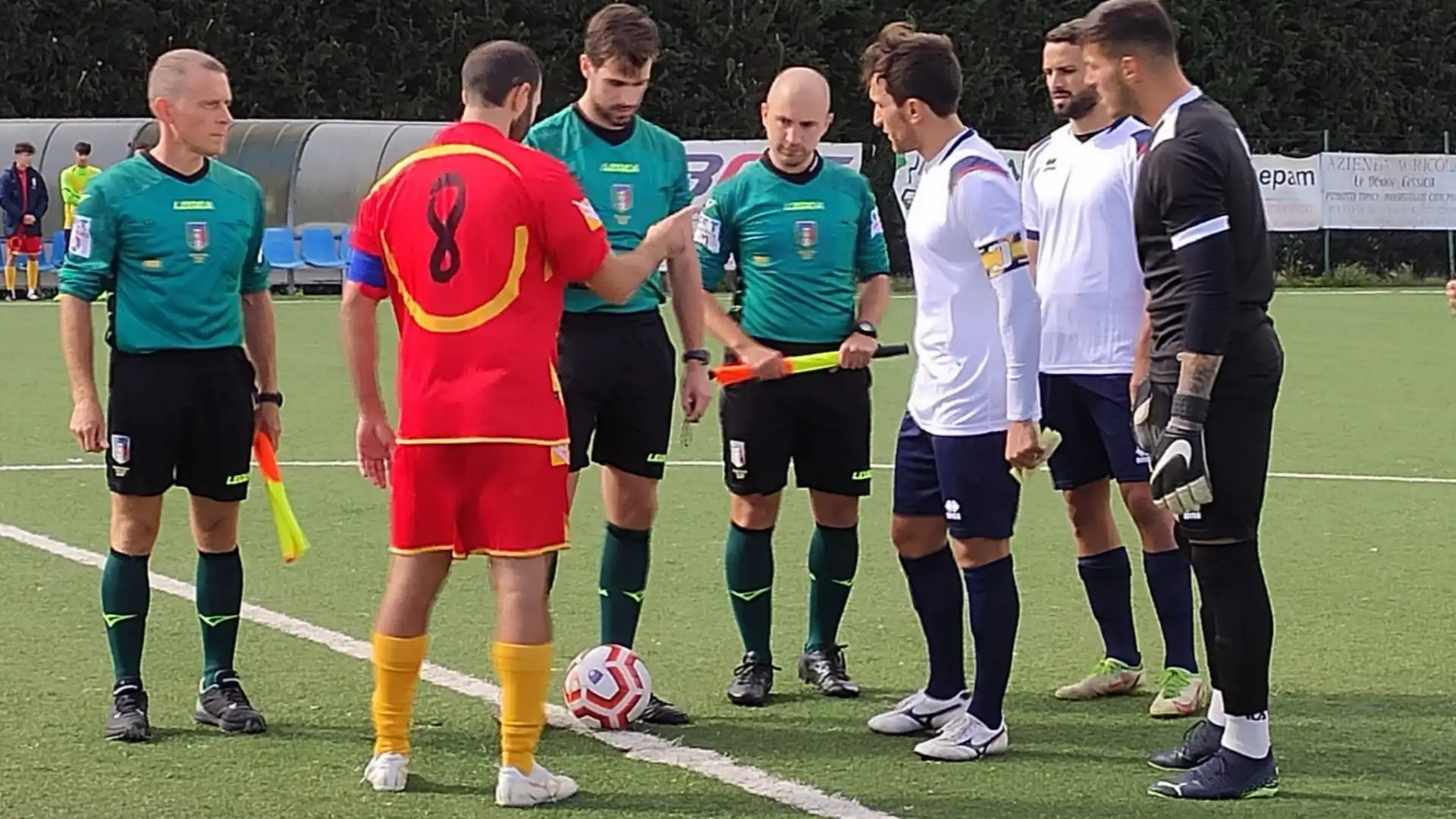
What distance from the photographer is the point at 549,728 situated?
633cm

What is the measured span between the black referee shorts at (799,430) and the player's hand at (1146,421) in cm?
148

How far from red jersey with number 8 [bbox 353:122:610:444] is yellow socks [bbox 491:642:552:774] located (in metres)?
0.56

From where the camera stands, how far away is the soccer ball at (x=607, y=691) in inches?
246

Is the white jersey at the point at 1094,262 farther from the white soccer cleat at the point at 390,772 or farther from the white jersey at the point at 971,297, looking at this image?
the white soccer cleat at the point at 390,772

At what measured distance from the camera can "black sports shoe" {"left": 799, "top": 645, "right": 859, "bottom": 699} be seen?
6742 mm

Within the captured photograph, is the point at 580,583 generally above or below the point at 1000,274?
below

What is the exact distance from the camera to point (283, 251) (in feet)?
87.9

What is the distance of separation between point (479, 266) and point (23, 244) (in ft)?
73.6

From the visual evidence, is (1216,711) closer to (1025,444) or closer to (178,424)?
(1025,444)

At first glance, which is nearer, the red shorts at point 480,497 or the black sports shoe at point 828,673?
the red shorts at point 480,497

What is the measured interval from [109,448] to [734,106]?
94.9 ft

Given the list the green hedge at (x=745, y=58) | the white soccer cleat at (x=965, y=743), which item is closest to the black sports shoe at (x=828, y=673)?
the white soccer cleat at (x=965, y=743)

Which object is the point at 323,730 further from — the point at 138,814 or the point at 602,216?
the point at 602,216

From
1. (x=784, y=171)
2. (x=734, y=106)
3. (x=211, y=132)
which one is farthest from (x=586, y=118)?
(x=734, y=106)
